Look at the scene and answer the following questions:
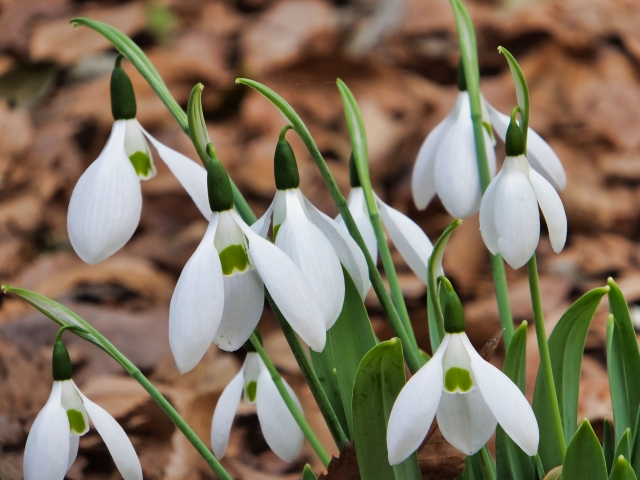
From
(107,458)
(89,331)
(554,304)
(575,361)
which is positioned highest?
(89,331)

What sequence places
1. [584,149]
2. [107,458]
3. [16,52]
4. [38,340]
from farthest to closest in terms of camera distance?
[16,52]
[584,149]
[38,340]
[107,458]

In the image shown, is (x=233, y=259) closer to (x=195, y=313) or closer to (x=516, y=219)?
(x=195, y=313)

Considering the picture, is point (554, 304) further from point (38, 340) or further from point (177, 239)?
point (38, 340)

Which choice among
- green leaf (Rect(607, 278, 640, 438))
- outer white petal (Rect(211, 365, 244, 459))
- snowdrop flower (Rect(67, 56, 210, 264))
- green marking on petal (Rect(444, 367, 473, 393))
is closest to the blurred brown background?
outer white petal (Rect(211, 365, 244, 459))

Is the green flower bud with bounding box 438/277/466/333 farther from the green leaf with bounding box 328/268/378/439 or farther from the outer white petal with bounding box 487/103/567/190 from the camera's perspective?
the outer white petal with bounding box 487/103/567/190

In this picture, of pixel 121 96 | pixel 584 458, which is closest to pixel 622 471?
pixel 584 458

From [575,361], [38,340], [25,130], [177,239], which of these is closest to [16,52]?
[25,130]

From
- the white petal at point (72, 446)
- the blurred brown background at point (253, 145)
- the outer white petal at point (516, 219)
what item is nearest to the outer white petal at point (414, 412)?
the outer white petal at point (516, 219)
